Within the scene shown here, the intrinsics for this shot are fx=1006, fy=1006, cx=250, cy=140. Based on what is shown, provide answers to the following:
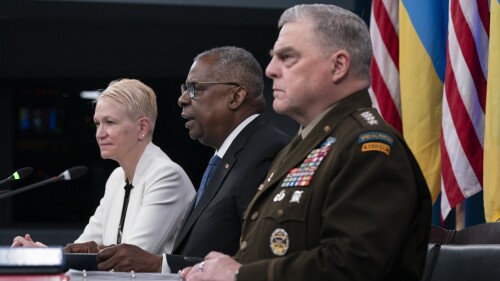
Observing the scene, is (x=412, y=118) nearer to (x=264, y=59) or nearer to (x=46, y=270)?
(x=46, y=270)

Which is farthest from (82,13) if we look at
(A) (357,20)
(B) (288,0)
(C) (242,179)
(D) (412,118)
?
(A) (357,20)

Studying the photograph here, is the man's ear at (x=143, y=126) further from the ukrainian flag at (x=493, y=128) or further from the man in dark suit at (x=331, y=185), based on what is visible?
the man in dark suit at (x=331, y=185)

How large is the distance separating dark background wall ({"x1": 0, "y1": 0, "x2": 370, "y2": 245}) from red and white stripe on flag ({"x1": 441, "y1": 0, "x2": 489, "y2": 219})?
489cm

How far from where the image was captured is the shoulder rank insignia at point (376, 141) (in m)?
1.95

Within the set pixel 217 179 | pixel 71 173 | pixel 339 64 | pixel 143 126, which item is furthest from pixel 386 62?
pixel 339 64

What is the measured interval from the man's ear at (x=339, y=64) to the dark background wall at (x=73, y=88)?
7239 mm

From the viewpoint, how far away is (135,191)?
143 inches

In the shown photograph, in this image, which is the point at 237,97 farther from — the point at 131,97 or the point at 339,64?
the point at 339,64

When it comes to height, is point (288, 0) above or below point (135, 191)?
above

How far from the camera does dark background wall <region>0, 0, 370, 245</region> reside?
10.4 m

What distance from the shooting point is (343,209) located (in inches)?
75.3

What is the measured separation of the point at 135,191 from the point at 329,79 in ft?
5.38

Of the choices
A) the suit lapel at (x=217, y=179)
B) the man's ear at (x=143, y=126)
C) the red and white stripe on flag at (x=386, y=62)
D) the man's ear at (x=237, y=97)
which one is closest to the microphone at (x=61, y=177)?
the suit lapel at (x=217, y=179)

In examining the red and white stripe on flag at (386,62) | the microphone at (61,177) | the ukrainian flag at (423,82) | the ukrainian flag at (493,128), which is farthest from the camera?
the red and white stripe on flag at (386,62)
